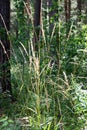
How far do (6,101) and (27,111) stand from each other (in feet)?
6.00

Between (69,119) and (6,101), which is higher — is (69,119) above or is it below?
above

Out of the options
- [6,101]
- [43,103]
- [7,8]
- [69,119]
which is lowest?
[6,101]

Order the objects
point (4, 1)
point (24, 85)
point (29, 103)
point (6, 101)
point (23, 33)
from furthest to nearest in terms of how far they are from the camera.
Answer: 1. point (23, 33)
2. point (4, 1)
3. point (6, 101)
4. point (24, 85)
5. point (29, 103)

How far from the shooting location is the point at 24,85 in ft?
10.6

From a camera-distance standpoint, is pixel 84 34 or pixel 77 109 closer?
pixel 77 109

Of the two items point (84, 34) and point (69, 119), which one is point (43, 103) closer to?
point (69, 119)

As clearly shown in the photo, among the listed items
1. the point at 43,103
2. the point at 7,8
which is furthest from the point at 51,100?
the point at 7,8

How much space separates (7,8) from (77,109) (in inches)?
109

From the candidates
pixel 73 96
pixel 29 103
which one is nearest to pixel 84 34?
pixel 73 96

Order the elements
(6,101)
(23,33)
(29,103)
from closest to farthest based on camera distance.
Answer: (29,103), (6,101), (23,33)

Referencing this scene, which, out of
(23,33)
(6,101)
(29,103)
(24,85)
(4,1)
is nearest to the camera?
(29,103)

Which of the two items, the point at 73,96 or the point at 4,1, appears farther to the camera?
the point at 4,1

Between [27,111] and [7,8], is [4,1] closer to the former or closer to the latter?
[7,8]

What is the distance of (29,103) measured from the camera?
3.01 m
